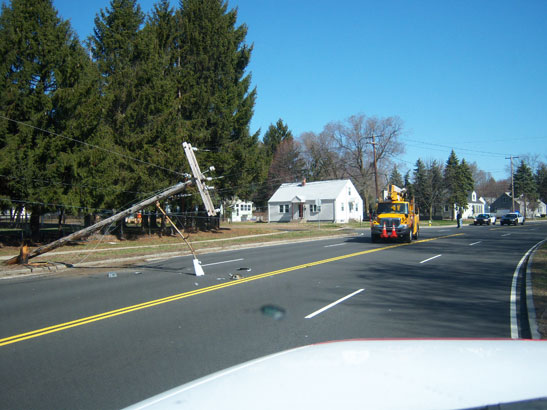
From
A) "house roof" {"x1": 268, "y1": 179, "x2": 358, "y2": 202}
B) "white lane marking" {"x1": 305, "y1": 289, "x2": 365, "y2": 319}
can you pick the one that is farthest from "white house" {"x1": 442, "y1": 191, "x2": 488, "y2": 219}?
"white lane marking" {"x1": 305, "y1": 289, "x2": 365, "y2": 319}

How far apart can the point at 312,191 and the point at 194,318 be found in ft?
169

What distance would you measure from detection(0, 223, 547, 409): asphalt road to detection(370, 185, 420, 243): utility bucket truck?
913 cm

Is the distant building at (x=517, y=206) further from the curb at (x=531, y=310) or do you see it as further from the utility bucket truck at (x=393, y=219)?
the curb at (x=531, y=310)

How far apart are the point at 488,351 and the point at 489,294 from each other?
25.7 feet

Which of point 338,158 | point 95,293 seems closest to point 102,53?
point 95,293

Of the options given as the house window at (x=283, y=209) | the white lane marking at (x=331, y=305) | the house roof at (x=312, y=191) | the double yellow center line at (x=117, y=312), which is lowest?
the double yellow center line at (x=117, y=312)

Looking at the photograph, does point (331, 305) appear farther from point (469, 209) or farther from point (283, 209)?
point (469, 209)

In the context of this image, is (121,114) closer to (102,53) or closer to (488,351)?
(102,53)

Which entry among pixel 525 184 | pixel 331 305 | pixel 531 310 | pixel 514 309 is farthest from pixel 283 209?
pixel 525 184

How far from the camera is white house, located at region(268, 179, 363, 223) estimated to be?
182 feet

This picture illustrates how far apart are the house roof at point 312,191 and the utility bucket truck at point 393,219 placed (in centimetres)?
2960

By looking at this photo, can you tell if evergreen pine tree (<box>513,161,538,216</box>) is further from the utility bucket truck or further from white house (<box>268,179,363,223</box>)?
the utility bucket truck

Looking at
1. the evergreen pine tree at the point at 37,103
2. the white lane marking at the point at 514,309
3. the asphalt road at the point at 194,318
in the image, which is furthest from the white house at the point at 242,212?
the white lane marking at the point at 514,309

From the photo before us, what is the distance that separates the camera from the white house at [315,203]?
5544 cm
